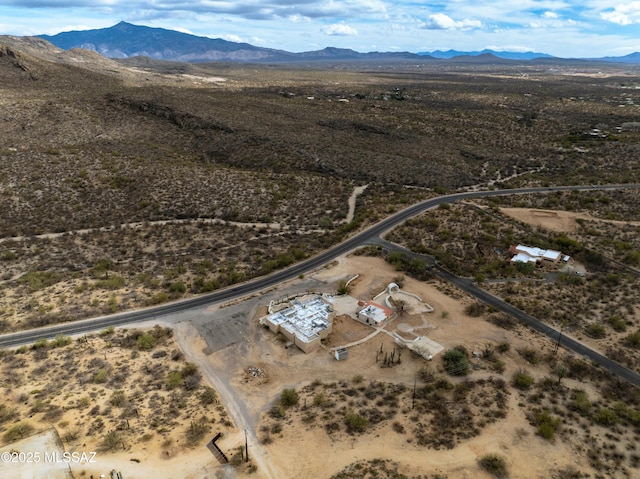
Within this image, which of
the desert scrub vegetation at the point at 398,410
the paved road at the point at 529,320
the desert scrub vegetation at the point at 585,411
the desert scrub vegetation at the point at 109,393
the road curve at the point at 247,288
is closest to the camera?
the desert scrub vegetation at the point at 585,411

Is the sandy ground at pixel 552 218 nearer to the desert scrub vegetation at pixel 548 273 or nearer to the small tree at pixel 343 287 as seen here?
the desert scrub vegetation at pixel 548 273

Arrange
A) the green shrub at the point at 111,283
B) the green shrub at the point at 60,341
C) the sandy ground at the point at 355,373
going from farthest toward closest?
1. the green shrub at the point at 111,283
2. the green shrub at the point at 60,341
3. the sandy ground at the point at 355,373

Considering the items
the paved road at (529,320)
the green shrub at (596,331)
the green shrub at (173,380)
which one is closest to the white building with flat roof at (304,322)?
the green shrub at (173,380)

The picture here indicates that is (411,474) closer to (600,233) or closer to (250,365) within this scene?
(250,365)

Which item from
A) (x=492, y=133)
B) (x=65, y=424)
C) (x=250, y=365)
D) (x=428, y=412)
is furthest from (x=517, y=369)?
(x=492, y=133)

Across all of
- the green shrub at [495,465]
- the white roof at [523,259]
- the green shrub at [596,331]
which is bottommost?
the green shrub at [495,465]

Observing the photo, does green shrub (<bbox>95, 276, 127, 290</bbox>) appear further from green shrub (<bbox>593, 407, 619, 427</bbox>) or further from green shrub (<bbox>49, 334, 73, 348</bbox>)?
green shrub (<bbox>593, 407, 619, 427</bbox>)

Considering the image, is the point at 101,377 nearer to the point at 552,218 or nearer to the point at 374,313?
the point at 374,313
